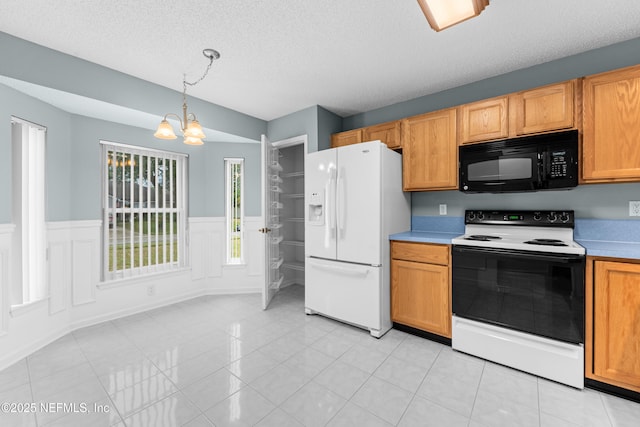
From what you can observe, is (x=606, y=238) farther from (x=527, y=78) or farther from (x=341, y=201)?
(x=341, y=201)

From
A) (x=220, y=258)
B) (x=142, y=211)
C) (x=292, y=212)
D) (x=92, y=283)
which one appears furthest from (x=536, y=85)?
(x=92, y=283)

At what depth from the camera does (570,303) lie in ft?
6.02

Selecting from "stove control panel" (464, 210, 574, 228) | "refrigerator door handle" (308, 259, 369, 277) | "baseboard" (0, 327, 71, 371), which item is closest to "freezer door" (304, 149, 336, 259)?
"refrigerator door handle" (308, 259, 369, 277)

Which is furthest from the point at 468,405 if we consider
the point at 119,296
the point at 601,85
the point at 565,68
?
the point at 119,296

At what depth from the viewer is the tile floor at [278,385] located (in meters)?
1.57

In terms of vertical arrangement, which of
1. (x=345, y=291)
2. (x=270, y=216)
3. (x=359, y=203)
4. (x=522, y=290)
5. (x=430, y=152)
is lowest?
(x=345, y=291)

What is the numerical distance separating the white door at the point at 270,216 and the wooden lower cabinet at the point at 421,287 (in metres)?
1.49

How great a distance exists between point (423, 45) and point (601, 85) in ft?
4.36

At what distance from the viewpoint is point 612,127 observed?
1.92m

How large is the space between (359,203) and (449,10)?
5.24 feet

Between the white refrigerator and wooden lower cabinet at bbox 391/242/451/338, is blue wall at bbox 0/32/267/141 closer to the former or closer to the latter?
the white refrigerator

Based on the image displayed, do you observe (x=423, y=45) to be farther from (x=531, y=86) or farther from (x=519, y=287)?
(x=519, y=287)

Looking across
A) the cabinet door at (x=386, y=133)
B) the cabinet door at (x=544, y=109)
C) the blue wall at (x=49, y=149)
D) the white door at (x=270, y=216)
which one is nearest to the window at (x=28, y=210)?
the blue wall at (x=49, y=149)

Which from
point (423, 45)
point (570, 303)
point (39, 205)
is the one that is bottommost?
point (570, 303)
